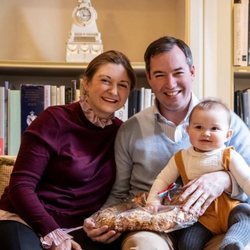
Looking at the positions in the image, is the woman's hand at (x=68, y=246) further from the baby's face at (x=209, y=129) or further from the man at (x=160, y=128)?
the baby's face at (x=209, y=129)

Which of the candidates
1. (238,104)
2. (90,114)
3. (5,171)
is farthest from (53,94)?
(238,104)

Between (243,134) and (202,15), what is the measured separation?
0.77 m

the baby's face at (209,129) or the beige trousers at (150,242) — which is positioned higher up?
the baby's face at (209,129)

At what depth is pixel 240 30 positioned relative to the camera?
2.27m

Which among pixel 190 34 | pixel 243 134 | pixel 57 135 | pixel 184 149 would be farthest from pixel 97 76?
pixel 190 34

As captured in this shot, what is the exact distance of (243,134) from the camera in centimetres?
173

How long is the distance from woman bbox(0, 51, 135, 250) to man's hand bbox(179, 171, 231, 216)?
342 millimetres

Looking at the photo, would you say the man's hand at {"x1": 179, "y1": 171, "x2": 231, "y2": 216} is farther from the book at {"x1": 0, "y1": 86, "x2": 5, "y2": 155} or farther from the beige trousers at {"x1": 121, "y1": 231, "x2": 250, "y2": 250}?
the book at {"x1": 0, "y1": 86, "x2": 5, "y2": 155}

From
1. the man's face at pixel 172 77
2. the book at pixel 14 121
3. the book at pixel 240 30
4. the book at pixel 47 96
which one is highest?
the book at pixel 240 30

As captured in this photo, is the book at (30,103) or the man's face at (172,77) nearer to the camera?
the man's face at (172,77)

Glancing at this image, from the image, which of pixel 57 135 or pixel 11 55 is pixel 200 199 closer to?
pixel 57 135

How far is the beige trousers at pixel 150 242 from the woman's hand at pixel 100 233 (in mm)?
54

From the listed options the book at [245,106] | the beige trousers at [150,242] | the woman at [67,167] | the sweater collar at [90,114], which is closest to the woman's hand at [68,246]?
the woman at [67,167]

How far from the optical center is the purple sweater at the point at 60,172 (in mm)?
1520
